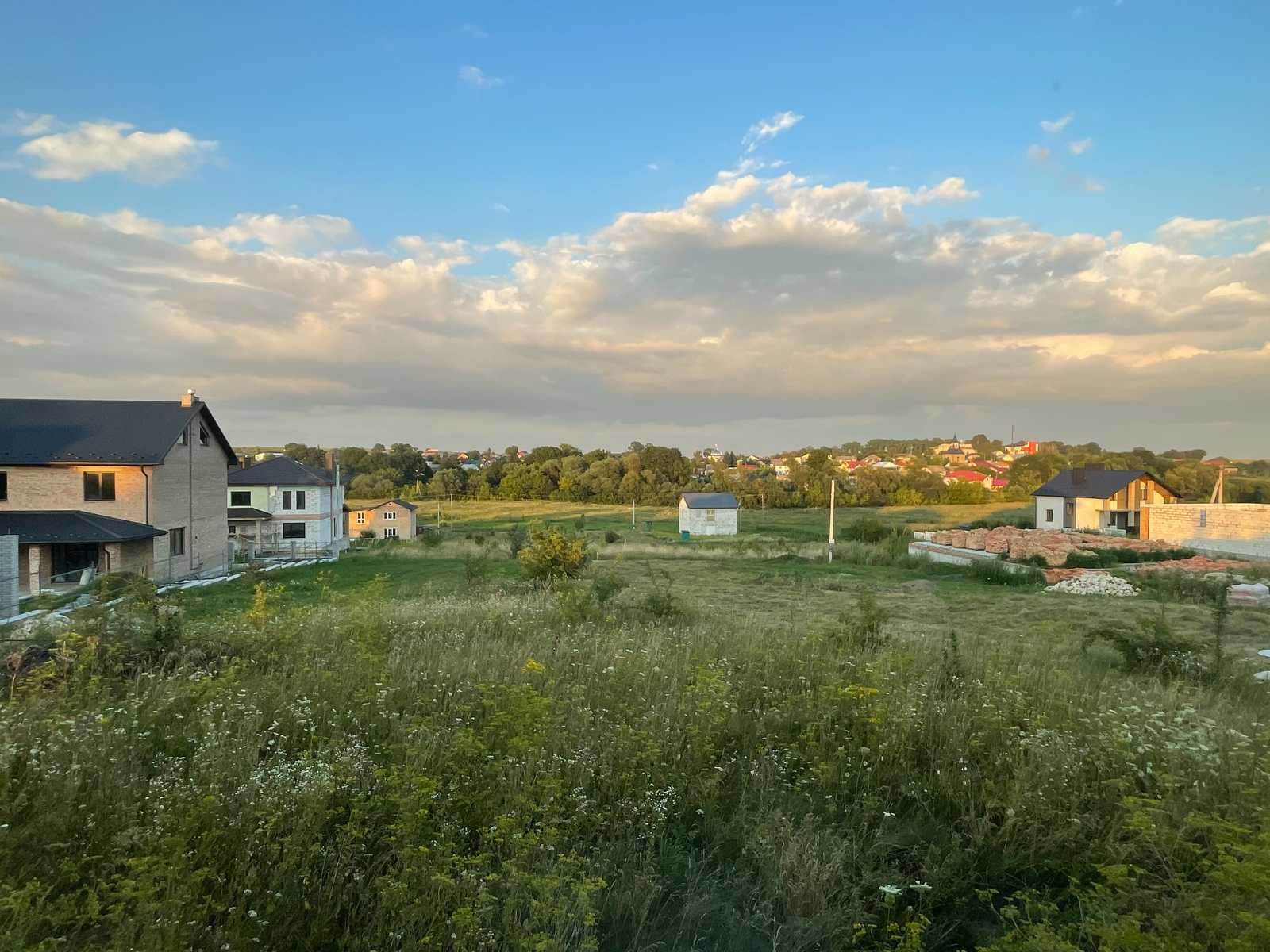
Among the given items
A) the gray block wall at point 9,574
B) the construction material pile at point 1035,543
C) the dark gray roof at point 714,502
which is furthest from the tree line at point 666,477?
the gray block wall at point 9,574

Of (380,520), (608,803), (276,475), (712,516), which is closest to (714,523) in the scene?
(712,516)

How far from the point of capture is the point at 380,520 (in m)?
56.2

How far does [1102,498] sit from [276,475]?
175 ft

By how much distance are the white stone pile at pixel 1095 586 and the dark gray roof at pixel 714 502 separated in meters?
30.4

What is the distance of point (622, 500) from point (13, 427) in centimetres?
6676

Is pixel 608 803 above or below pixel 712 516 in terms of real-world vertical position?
above

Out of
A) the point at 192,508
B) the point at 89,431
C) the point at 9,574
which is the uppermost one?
the point at 89,431

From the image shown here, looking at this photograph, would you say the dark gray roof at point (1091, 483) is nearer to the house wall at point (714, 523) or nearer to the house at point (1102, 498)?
the house at point (1102, 498)

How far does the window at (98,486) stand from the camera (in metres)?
26.8

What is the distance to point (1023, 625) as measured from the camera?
48.4 ft

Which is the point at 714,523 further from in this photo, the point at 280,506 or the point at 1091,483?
the point at 280,506

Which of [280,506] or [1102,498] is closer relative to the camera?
[280,506]

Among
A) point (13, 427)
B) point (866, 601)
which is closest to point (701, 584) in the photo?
point (866, 601)

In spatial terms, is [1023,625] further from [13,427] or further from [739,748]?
[13,427]
